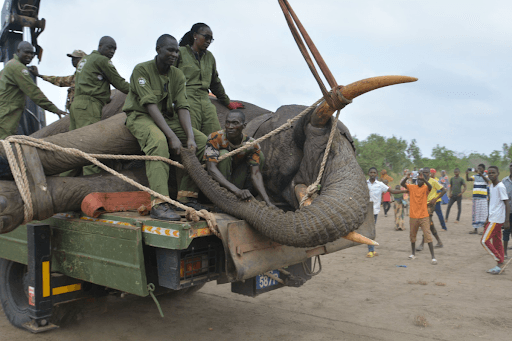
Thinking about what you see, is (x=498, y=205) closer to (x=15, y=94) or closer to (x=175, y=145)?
(x=175, y=145)

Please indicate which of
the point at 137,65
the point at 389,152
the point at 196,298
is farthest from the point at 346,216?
the point at 389,152

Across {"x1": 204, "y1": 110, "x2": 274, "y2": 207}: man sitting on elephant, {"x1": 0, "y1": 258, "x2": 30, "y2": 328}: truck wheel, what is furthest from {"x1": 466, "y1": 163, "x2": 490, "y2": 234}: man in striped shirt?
{"x1": 0, "y1": 258, "x2": 30, "y2": 328}: truck wheel

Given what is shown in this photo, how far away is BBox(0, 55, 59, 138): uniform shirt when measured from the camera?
17.1 ft

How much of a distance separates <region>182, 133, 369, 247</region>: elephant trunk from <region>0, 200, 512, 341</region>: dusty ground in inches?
59.2

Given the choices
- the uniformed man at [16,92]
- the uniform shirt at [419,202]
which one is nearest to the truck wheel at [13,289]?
the uniformed man at [16,92]

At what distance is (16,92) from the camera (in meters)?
5.41

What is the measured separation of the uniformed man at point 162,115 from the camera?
3.43 metres

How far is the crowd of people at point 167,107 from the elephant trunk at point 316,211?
0.13 metres

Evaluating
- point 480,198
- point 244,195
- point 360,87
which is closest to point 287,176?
point 244,195

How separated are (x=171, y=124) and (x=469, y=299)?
4123 millimetres

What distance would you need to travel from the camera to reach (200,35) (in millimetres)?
4641

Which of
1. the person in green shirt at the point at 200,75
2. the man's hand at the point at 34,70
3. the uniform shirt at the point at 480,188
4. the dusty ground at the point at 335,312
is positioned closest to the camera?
the dusty ground at the point at 335,312

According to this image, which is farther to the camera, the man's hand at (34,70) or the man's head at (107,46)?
the man's hand at (34,70)

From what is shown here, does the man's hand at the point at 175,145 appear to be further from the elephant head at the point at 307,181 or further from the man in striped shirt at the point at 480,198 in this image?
the man in striped shirt at the point at 480,198
